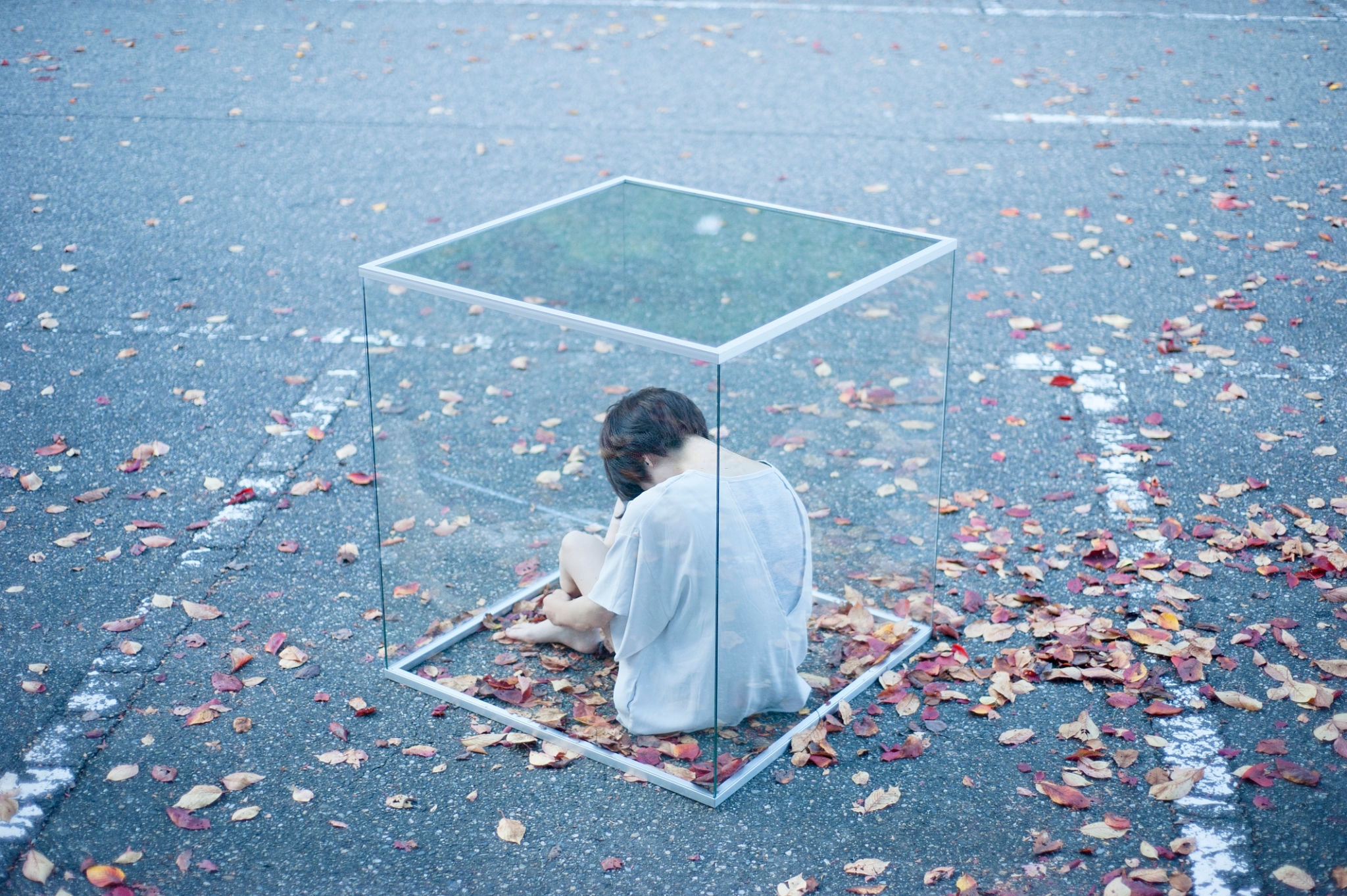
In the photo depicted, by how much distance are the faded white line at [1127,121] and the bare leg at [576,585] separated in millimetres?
6412

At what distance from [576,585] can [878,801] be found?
1.14 meters

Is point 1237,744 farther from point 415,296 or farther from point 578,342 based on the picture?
point 415,296

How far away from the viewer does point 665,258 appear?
421 centimetres

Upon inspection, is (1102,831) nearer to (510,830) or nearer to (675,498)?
(675,498)

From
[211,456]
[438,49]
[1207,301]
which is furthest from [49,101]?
[1207,301]

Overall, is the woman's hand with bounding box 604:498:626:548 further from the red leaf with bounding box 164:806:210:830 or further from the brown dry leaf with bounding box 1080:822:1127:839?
the brown dry leaf with bounding box 1080:822:1127:839

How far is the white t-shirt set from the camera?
306 cm

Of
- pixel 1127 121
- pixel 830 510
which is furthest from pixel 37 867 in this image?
pixel 1127 121

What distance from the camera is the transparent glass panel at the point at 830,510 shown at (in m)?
3.27

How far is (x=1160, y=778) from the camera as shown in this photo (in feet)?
10.6

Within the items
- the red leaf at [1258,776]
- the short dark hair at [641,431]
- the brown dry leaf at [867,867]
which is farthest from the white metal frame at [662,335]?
the red leaf at [1258,776]

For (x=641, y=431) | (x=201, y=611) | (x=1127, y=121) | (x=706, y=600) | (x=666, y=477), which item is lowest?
(x=201, y=611)

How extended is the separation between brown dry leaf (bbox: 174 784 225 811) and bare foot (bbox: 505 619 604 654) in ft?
3.43

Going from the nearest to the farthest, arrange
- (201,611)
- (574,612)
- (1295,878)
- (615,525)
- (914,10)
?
(1295,878)
(574,612)
(615,525)
(201,611)
(914,10)
